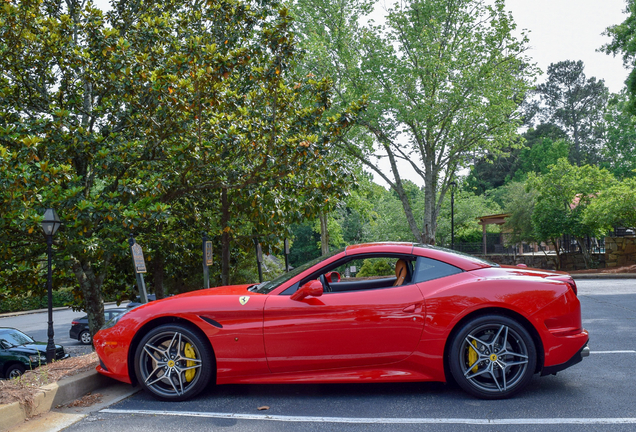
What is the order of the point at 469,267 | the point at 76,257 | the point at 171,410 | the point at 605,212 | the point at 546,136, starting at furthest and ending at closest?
the point at 546,136 < the point at 605,212 < the point at 76,257 < the point at 469,267 < the point at 171,410

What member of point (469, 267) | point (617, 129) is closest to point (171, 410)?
point (469, 267)

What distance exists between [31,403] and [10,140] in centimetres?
566

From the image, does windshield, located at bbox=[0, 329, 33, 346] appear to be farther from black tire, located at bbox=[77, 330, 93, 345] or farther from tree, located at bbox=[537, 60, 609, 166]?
tree, located at bbox=[537, 60, 609, 166]

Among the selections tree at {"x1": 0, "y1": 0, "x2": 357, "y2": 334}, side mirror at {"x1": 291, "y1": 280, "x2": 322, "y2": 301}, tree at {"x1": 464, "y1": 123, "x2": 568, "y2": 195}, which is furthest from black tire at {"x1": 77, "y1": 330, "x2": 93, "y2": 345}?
tree at {"x1": 464, "y1": 123, "x2": 568, "y2": 195}

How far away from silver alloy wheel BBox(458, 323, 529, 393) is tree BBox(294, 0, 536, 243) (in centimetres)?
1696

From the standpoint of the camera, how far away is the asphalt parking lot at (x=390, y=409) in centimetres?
370

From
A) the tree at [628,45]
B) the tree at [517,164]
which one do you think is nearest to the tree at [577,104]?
the tree at [517,164]

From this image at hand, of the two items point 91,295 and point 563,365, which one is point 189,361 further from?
point 91,295

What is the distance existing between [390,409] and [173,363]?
194 cm

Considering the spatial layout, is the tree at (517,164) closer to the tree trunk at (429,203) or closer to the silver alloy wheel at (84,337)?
the tree trunk at (429,203)

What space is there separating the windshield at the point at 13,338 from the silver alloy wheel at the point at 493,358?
13229mm

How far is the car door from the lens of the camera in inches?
168

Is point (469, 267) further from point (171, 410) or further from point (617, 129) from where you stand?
point (617, 129)

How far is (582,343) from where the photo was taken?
4.32 metres
